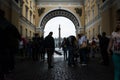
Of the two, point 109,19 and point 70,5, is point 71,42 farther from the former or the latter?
point 70,5

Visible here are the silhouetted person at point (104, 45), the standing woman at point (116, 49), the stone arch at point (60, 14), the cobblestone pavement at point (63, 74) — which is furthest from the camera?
the stone arch at point (60, 14)

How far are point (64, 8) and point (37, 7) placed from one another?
4.31 m

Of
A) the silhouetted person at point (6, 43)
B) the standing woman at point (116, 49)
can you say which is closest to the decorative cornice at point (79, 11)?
the silhouetted person at point (6, 43)

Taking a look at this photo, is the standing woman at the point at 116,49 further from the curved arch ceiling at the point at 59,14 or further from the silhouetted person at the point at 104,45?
the curved arch ceiling at the point at 59,14

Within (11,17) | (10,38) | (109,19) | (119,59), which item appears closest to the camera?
(119,59)

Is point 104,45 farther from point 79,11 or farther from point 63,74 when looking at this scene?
point 79,11

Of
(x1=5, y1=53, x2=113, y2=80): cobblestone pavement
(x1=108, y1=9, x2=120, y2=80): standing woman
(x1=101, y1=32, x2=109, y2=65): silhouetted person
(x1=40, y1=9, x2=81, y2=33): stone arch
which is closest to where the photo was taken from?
(x1=108, y1=9, x2=120, y2=80): standing woman

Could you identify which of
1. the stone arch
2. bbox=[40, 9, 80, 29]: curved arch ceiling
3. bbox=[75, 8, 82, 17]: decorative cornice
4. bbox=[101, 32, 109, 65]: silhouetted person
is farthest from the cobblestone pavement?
bbox=[40, 9, 80, 29]: curved arch ceiling

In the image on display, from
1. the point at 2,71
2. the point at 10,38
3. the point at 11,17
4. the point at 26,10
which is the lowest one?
the point at 2,71

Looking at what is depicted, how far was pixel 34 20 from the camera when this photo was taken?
153 ft

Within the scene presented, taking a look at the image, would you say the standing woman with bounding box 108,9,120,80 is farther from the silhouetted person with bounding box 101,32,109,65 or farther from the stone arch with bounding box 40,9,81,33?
the stone arch with bounding box 40,9,81,33

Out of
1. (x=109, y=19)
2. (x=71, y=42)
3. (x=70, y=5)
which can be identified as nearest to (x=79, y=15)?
(x=70, y=5)

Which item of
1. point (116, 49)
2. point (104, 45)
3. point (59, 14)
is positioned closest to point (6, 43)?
point (116, 49)

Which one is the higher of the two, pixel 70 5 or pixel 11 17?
pixel 70 5
